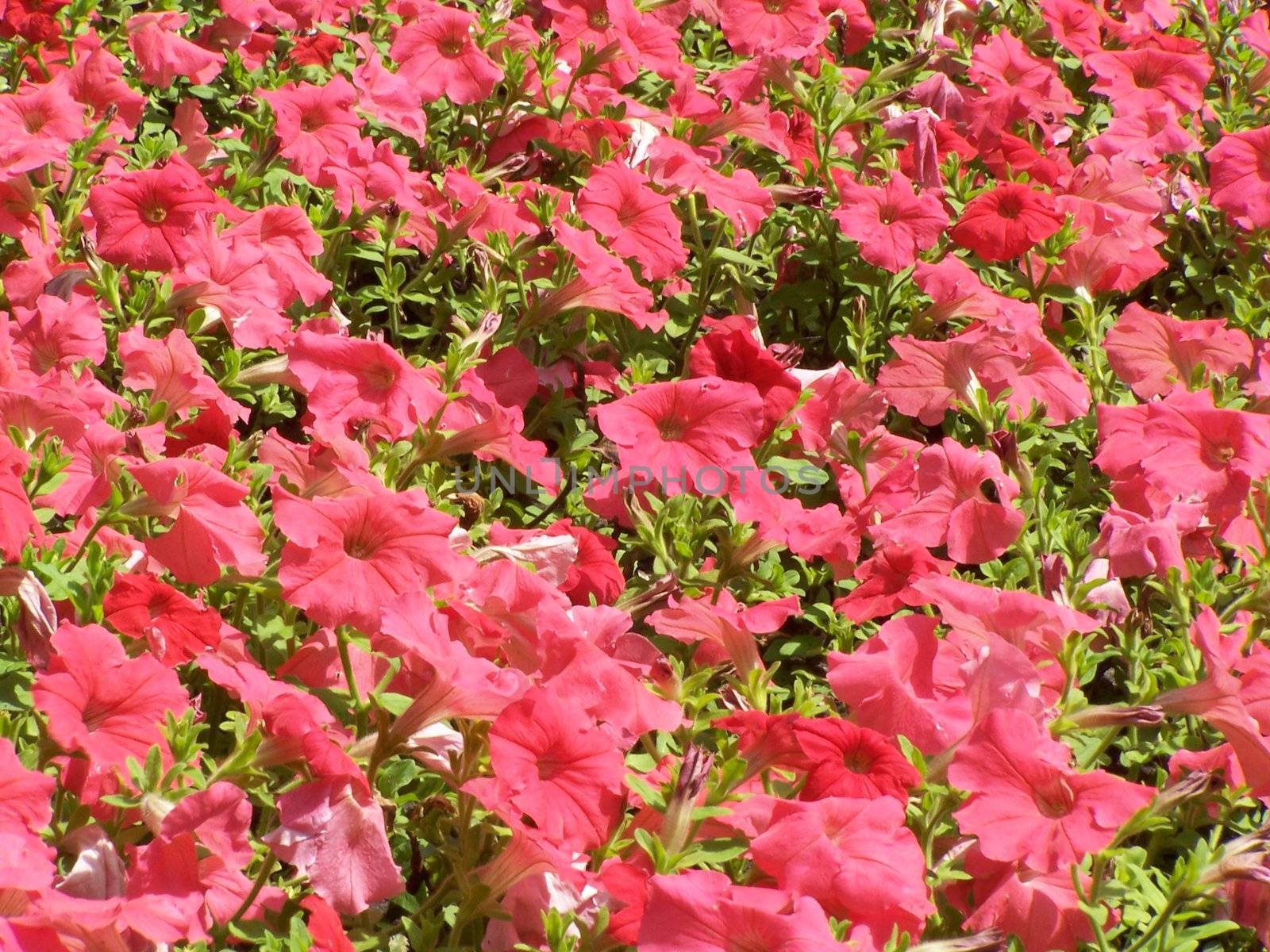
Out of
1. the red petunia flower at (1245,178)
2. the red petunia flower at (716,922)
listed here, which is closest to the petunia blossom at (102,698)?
the red petunia flower at (716,922)

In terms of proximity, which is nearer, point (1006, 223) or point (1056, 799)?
point (1056, 799)

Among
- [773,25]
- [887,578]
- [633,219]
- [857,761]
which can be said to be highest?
[773,25]

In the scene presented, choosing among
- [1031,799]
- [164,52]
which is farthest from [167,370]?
[1031,799]

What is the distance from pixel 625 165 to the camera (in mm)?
2215

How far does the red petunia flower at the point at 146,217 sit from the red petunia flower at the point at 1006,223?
3.77 feet

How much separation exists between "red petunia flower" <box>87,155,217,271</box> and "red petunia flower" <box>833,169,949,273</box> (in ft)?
3.20

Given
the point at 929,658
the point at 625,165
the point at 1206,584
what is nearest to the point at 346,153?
the point at 625,165

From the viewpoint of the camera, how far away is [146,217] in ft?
6.06

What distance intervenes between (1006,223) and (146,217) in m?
1.28

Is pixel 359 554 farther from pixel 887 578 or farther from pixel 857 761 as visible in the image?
pixel 887 578

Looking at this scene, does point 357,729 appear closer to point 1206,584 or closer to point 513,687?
point 513,687

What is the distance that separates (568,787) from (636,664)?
0.25 metres

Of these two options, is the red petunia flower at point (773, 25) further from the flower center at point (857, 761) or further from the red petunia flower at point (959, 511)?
the flower center at point (857, 761)

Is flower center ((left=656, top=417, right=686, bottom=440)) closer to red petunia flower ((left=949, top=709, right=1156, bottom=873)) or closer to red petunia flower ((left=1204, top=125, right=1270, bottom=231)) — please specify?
red petunia flower ((left=949, top=709, right=1156, bottom=873))
